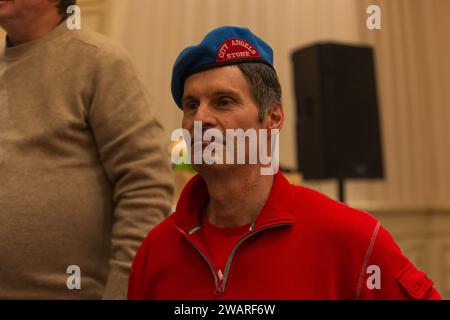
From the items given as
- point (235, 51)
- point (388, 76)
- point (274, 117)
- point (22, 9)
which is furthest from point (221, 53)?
point (388, 76)

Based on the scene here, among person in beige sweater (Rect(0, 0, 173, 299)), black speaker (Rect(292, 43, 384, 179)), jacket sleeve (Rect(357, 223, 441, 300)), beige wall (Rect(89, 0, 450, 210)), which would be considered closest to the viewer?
jacket sleeve (Rect(357, 223, 441, 300))

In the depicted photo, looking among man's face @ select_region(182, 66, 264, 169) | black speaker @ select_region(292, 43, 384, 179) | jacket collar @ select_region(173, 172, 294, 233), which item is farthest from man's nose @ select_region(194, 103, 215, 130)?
black speaker @ select_region(292, 43, 384, 179)

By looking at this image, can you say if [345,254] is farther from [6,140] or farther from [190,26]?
[190,26]

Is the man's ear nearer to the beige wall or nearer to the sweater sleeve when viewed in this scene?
the sweater sleeve

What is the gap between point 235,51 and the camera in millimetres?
762

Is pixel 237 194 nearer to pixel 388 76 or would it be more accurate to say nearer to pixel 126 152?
pixel 126 152

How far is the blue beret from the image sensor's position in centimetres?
75

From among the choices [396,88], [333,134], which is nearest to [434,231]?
[396,88]

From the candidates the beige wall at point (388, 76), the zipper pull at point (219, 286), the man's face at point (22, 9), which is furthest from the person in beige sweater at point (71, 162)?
the beige wall at point (388, 76)

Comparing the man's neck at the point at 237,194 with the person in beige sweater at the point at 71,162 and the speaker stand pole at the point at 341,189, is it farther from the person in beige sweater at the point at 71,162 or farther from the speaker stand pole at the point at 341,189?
the speaker stand pole at the point at 341,189

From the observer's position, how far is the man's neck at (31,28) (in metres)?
1.04

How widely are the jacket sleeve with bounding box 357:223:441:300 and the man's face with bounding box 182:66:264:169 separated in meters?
0.25

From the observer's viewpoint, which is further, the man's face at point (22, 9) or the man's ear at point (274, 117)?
the man's face at point (22, 9)

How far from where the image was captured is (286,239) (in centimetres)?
75
